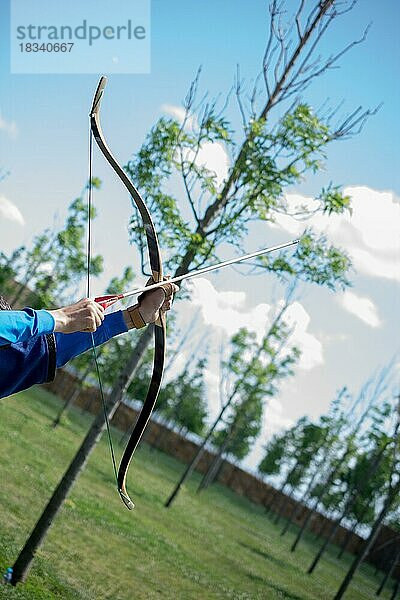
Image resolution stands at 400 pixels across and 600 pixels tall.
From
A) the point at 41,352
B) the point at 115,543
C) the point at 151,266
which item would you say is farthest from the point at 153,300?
the point at 115,543

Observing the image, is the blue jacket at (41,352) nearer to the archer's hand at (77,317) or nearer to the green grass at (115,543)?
the archer's hand at (77,317)

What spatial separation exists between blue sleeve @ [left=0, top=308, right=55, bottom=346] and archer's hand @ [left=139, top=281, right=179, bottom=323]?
2.45 feet

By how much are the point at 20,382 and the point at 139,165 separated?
439 cm

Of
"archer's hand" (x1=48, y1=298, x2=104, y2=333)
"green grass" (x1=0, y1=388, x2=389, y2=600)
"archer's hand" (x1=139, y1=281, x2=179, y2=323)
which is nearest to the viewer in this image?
"archer's hand" (x1=48, y1=298, x2=104, y2=333)

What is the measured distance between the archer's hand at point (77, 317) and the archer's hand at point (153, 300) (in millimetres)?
558

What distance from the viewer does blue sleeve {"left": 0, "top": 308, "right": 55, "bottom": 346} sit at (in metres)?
2.85

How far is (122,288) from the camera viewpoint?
81.3 ft

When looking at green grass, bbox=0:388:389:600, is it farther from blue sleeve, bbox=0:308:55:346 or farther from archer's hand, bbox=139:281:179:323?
blue sleeve, bbox=0:308:55:346

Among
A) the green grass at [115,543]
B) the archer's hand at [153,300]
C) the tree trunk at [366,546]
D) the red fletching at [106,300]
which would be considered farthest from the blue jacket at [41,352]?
the tree trunk at [366,546]

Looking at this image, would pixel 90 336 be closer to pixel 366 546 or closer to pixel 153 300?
pixel 153 300

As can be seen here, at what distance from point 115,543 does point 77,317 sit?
28.7 ft

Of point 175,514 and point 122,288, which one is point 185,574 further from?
point 122,288

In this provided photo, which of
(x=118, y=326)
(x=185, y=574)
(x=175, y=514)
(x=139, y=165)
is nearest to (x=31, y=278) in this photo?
(x=175, y=514)

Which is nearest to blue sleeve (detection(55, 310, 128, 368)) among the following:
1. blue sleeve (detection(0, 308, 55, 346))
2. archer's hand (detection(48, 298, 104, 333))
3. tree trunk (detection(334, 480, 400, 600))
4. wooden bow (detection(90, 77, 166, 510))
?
wooden bow (detection(90, 77, 166, 510))
